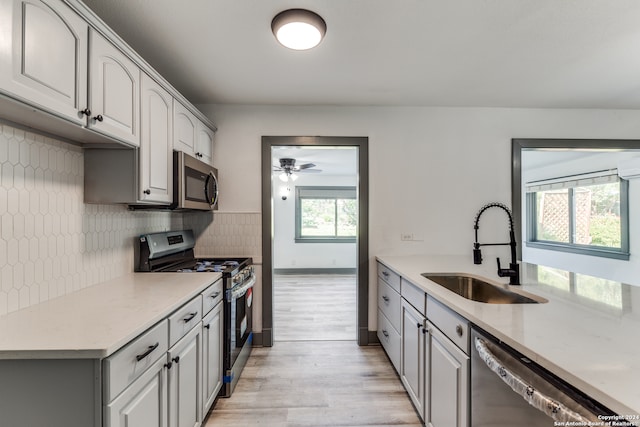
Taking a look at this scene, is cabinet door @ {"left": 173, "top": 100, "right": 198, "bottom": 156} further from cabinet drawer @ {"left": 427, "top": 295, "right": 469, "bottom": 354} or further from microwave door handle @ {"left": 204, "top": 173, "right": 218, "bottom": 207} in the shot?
cabinet drawer @ {"left": 427, "top": 295, "right": 469, "bottom": 354}

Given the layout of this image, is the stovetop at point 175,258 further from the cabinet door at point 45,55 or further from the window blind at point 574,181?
the window blind at point 574,181

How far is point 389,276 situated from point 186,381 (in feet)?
5.44

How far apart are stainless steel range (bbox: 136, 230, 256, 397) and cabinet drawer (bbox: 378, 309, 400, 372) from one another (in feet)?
4.06

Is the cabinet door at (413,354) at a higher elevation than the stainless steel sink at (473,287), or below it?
below

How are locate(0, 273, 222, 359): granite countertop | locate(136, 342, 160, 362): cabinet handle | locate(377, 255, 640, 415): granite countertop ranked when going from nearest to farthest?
locate(377, 255, 640, 415): granite countertop → locate(0, 273, 222, 359): granite countertop → locate(136, 342, 160, 362): cabinet handle

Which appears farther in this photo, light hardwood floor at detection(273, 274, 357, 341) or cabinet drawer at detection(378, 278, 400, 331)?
light hardwood floor at detection(273, 274, 357, 341)

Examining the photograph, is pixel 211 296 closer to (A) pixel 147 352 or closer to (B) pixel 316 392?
(A) pixel 147 352

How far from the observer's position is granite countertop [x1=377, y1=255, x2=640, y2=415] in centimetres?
68

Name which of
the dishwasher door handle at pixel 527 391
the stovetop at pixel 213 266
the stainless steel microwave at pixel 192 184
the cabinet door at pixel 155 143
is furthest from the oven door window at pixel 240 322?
the dishwasher door handle at pixel 527 391

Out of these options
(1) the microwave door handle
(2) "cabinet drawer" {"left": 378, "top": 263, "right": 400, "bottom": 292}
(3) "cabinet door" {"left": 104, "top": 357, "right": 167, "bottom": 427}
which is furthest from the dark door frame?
(3) "cabinet door" {"left": 104, "top": 357, "right": 167, "bottom": 427}

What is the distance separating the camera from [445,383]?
1.41m

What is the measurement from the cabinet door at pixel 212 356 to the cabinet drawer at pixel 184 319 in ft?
0.46

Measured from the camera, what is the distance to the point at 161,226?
2.45 meters

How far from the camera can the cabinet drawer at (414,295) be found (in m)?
1.70
